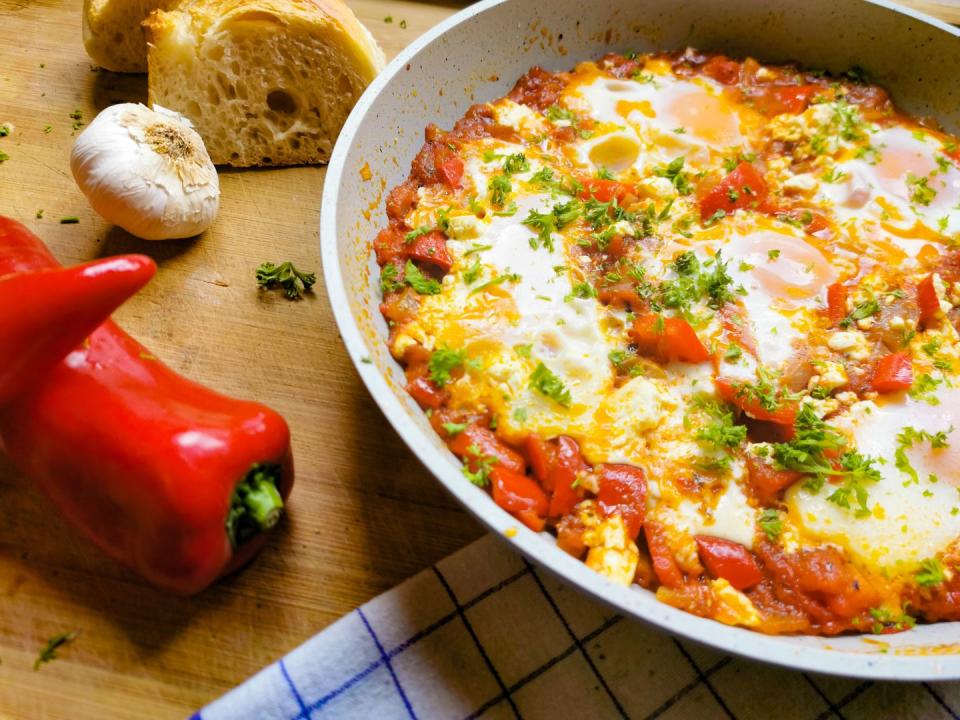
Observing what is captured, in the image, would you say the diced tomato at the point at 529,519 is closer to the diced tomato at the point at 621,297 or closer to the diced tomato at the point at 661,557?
the diced tomato at the point at 661,557

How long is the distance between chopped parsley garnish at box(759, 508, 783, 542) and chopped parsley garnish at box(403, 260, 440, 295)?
144cm

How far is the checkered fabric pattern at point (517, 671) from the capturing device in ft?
7.91

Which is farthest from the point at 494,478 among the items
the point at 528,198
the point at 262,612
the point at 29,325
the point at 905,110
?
the point at 905,110

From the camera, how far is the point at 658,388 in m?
2.74

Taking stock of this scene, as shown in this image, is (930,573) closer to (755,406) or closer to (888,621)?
(888,621)

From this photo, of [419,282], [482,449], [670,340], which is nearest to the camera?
[482,449]

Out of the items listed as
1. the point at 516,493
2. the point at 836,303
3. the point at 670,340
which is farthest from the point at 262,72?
the point at 836,303

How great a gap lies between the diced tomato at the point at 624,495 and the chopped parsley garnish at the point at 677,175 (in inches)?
57.7

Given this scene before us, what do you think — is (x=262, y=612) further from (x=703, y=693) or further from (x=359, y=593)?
(x=703, y=693)

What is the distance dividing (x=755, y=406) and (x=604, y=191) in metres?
1.15

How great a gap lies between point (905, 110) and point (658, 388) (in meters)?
2.47

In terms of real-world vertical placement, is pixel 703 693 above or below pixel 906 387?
below

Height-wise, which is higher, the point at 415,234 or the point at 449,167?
the point at 449,167

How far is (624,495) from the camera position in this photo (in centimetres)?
252
